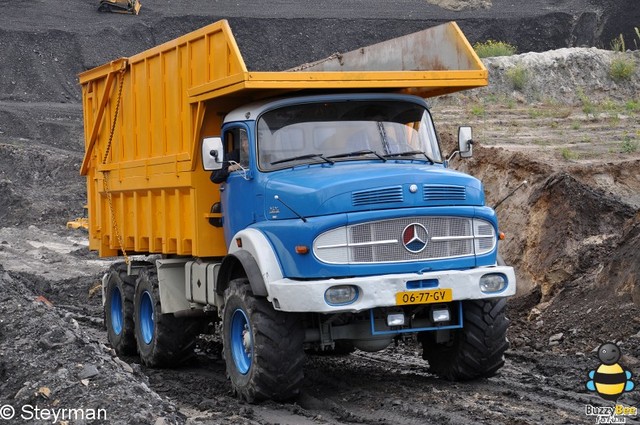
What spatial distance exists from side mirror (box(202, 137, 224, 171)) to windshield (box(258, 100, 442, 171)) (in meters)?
0.40

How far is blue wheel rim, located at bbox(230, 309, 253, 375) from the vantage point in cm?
1020

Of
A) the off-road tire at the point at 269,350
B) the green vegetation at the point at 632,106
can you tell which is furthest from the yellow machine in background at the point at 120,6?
the off-road tire at the point at 269,350

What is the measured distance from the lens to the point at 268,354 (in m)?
9.60

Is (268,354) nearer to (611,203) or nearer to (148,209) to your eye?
(148,209)

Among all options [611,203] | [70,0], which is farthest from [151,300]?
[70,0]

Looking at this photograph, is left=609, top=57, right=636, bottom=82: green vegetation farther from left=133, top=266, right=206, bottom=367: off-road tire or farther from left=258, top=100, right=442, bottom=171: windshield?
left=258, top=100, right=442, bottom=171: windshield

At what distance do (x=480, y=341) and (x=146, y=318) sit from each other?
4823mm

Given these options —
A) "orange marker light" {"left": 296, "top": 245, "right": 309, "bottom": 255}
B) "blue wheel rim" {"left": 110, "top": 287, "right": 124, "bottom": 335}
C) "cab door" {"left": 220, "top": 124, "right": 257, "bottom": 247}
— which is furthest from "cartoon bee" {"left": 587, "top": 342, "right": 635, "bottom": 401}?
"blue wheel rim" {"left": 110, "top": 287, "right": 124, "bottom": 335}

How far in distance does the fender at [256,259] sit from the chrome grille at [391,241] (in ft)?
1.65

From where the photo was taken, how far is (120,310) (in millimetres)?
14508

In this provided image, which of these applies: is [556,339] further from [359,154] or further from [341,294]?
[341,294]

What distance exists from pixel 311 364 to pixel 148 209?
2.76 meters

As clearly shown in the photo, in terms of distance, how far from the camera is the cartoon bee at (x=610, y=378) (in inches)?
373

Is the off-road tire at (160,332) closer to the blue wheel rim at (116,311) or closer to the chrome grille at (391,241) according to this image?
the blue wheel rim at (116,311)
